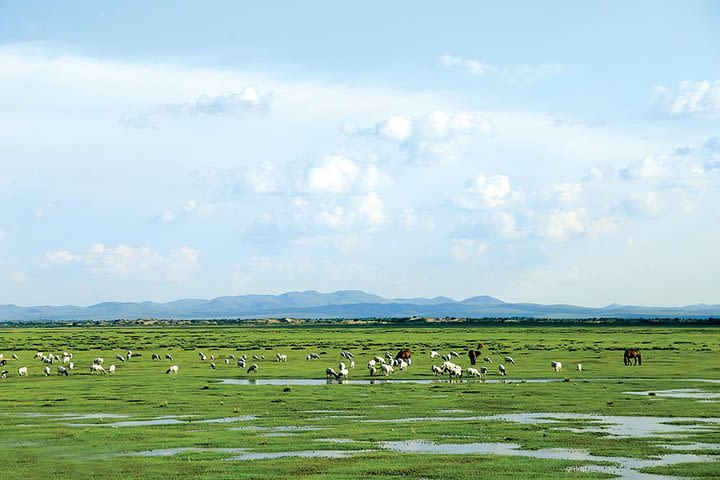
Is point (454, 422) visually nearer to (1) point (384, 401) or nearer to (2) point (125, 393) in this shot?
(1) point (384, 401)

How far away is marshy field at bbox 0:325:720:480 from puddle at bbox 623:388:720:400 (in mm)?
96

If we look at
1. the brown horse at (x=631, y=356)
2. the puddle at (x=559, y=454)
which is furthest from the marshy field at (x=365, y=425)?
the brown horse at (x=631, y=356)

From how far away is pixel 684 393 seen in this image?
41.7 metres

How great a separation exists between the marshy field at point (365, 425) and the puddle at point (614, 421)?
0.07 meters

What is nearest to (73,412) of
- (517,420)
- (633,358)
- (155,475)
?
(155,475)

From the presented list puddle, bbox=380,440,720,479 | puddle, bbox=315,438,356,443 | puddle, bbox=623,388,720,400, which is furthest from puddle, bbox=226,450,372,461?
puddle, bbox=623,388,720,400

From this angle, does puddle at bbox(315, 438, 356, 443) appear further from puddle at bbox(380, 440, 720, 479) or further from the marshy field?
puddle at bbox(380, 440, 720, 479)

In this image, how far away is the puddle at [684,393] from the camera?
132 feet

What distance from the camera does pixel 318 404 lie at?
38.7 metres

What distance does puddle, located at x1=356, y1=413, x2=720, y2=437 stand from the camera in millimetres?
29797

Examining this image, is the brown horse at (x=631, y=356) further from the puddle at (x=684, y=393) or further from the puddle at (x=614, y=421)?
the puddle at (x=614, y=421)

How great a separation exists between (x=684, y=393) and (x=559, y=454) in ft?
61.0

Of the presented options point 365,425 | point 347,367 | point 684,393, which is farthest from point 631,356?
point 365,425

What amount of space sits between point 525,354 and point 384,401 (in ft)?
127
